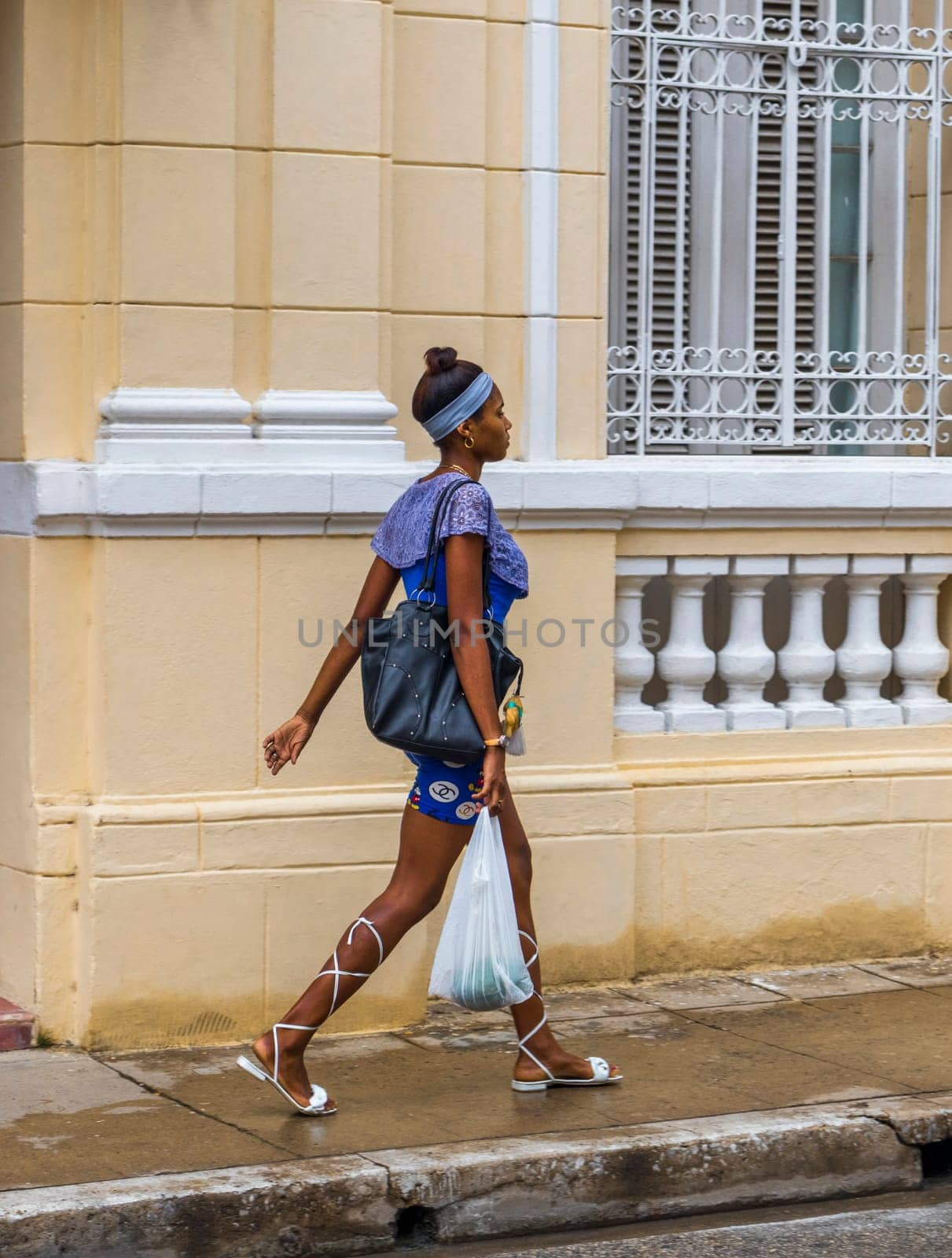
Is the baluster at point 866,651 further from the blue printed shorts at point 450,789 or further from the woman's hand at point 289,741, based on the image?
the woman's hand at point 289,741

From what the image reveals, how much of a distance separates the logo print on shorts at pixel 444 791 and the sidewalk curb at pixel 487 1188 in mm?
874

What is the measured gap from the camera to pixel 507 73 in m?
6.40

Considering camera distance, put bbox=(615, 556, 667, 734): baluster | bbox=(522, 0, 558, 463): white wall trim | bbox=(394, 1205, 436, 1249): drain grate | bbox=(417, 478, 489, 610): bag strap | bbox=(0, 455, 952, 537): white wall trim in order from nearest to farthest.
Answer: bbox=(394, 1205, 436, 1249): drain grate
bbox=(417, 478, 489, 610): bag strap
bbox=(0, 455, 952, 537): white wall trim
bbox=(522, 0, 558, 463): white wall trim
bbox=(615, 556, 667, 734): baluster

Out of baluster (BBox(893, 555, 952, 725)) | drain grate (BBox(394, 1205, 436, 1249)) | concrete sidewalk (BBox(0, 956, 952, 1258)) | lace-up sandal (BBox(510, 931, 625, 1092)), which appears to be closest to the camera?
concrete sidewalk (BBox(0, 956, 952, 1258))

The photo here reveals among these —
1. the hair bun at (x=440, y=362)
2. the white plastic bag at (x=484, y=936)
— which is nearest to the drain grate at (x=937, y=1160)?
the white plastic bag at (x=484, y=936)

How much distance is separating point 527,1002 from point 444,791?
0.68m

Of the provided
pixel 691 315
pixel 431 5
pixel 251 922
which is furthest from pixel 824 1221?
pixel 431 5

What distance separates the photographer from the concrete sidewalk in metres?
4.60

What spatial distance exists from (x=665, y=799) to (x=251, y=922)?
152cm

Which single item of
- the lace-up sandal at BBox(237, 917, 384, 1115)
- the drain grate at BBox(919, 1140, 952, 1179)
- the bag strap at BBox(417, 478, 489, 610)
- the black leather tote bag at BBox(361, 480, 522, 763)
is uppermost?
the bag strap at BBox(417, 478, 489, 610)

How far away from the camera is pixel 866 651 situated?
706 cm

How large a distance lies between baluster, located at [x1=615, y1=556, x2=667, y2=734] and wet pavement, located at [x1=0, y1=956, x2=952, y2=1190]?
2.93ft

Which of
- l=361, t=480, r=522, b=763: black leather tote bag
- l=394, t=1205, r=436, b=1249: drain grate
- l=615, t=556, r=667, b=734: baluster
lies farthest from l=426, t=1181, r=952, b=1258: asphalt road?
l=615, t=556, r=667, b=734: baluster

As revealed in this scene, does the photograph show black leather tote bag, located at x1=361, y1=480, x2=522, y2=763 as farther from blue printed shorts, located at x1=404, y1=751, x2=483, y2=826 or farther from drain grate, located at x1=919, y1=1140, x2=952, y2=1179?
drain grate, located at x1=919, y1=1140, x2=952, y2=1179
